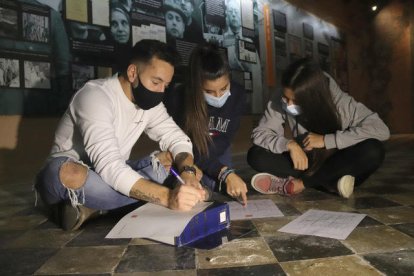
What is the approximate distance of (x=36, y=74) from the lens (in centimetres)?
293

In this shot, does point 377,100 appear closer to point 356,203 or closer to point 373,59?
point 373,59

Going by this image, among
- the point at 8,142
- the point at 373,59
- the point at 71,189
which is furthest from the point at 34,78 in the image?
the point at 373,59

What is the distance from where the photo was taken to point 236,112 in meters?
2.11

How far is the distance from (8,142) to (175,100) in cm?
165

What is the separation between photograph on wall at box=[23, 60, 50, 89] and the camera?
2.88m

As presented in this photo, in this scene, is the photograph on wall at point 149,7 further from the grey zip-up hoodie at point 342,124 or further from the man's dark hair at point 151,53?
the man's dark hair at point 151,53

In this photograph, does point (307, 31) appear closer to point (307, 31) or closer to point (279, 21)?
point (307, 31)

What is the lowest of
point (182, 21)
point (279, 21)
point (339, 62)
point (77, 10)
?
point (77, 10)

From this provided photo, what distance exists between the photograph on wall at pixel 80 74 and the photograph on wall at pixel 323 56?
4585 millimetres

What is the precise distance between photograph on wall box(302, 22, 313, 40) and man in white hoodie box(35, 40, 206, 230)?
511cm

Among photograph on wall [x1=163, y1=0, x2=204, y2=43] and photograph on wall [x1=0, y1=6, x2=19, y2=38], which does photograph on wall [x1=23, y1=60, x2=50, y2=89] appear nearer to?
photograph on wall [x1=0, y1=6, x2=19, y2=38]

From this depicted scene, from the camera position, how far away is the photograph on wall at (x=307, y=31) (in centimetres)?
608

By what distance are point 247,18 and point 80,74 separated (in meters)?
2.73

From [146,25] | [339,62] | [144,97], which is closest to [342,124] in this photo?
[144,97]
